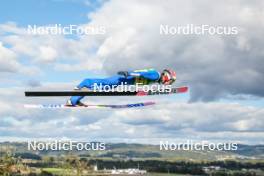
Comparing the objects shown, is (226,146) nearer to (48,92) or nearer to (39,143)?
(39,143)

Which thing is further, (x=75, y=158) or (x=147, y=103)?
(x=75, y=158)

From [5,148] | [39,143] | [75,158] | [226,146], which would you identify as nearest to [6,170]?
[5,148]

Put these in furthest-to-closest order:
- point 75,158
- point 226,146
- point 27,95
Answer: point 75,158 < point 226,146 < point 27,95

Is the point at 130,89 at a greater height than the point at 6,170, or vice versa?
the point at 130,89

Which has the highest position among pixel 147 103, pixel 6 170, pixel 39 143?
pixel 147 103
